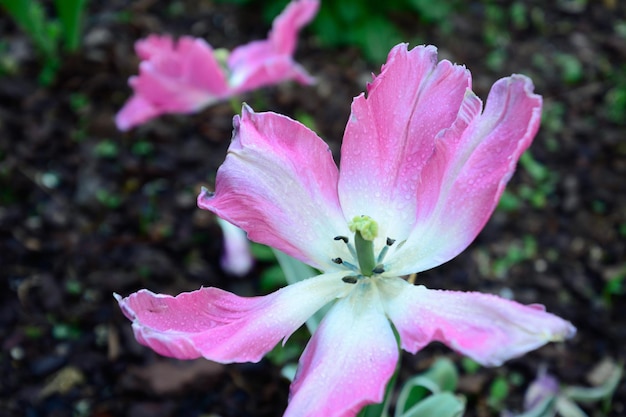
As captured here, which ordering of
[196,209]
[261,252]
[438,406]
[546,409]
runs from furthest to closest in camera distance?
[196,209] < [261,252] < [546,409] < [438,406]

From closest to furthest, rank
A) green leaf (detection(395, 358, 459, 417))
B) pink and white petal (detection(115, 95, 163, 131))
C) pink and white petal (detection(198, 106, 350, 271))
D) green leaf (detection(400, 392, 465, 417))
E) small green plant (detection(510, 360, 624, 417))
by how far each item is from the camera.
A: pink and white petal (detection(198, 106, 350, 271)) → green leaf (detection(400, 392, 465, 417)) → green leaf (detection(395, 358, 459, 417)) → small green plant (detection(510, 360, 624, 417)) → pink and white petal (detection(115, 95, 163, 131))

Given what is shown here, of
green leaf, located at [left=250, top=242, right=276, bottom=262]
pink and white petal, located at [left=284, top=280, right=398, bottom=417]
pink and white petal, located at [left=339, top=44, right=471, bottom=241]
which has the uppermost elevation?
pink and white petal, located at [left=339, top=44, right=471, bottom=241]

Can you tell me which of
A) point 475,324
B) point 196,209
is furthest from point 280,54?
point 475,324

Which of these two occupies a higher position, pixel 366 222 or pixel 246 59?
pixel 366 222

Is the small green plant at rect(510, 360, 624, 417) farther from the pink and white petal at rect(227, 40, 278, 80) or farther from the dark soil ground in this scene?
the pink and white petal at rect(227, 40, 278, 80)

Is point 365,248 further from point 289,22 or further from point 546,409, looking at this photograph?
point 289,22

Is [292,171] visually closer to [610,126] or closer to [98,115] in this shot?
[98,115]

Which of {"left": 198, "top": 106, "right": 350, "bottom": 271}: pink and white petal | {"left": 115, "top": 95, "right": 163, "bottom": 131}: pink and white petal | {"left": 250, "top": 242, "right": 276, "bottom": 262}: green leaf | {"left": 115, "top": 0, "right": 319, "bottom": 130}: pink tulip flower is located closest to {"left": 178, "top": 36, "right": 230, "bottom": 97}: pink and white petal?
{"left": 115, "top": 0, "right": 319, "bottom": 130}: pink tulip flower
